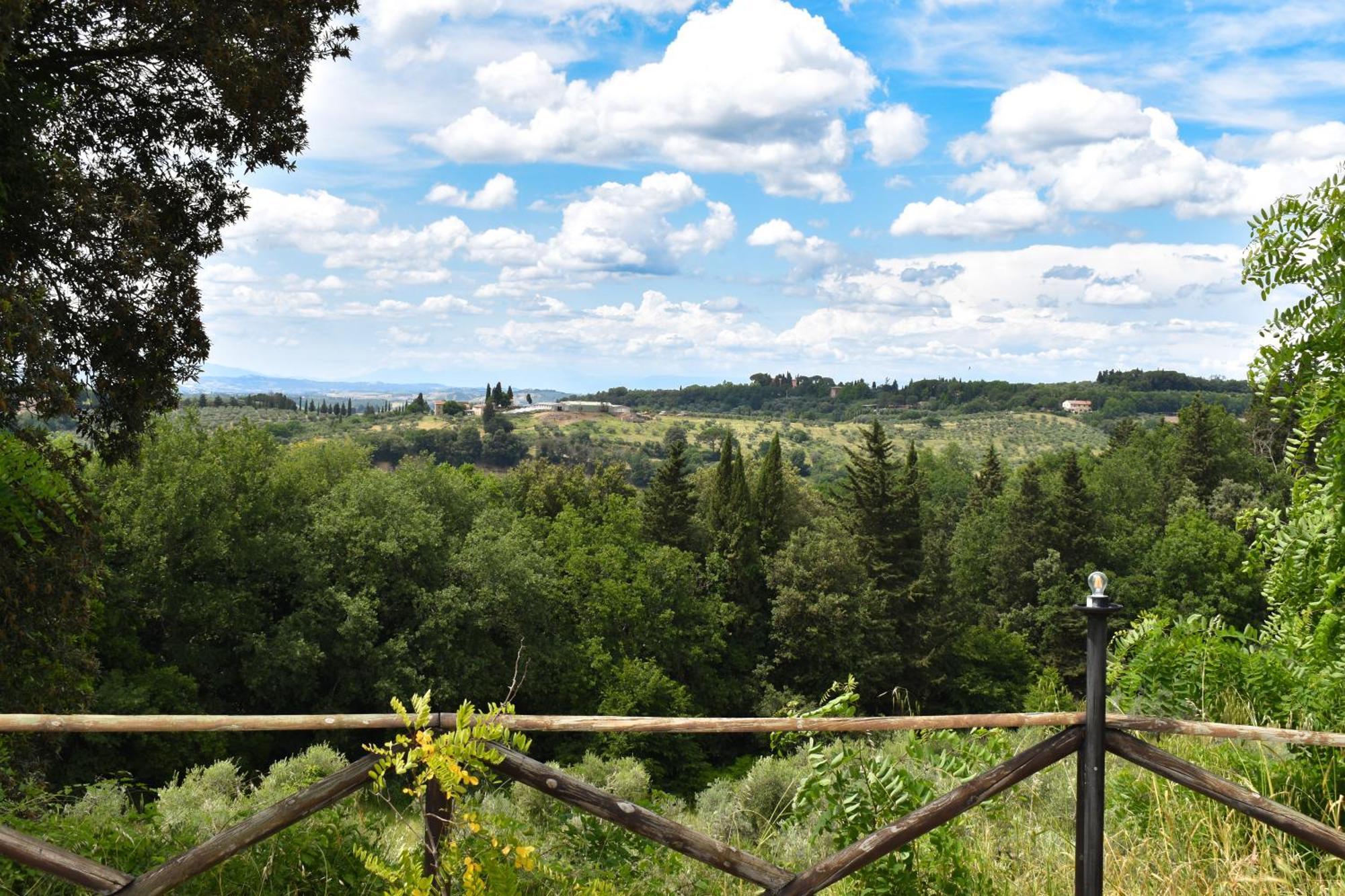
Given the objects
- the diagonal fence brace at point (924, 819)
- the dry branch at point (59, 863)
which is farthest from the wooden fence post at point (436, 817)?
the diagonal fence brace at point (924, 819)

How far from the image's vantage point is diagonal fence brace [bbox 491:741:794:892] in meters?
2.58

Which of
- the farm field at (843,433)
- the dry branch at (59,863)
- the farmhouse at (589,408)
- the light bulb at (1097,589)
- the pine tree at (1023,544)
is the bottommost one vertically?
the pine tree at (1023,544)

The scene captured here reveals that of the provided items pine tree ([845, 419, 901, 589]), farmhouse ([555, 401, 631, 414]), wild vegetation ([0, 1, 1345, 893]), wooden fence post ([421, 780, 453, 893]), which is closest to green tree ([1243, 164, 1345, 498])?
wild vegetation ([0, 1, 1345, 893])

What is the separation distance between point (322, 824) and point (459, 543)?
25829 millimetres

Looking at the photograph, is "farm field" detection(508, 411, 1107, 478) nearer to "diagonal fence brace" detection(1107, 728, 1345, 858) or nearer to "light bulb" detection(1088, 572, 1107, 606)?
"diagonal fence brace" detection(1107, 728, 1345, 858)

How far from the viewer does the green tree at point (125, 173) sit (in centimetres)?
657

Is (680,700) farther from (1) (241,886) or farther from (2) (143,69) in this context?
Answer: (1) (241,886)

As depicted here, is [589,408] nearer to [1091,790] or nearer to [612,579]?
[612,579]

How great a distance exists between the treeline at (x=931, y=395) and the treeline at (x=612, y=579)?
65.2 metres

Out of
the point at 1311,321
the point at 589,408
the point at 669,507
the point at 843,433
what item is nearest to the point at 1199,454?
the point at 669,507

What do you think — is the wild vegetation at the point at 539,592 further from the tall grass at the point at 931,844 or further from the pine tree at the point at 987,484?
the pine tree at the point at 987,484

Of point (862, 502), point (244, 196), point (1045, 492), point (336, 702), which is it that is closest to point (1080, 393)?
point (1045, 492)

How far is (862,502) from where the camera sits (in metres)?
35.7

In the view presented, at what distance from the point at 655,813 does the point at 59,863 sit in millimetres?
1541
